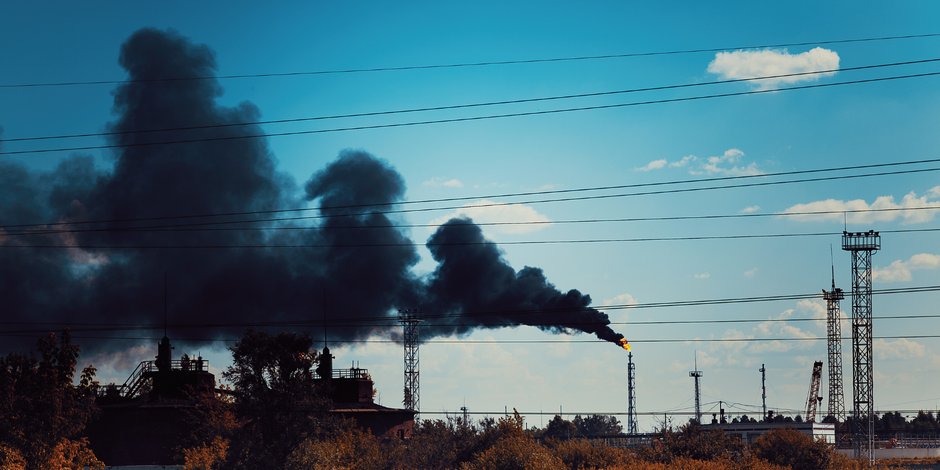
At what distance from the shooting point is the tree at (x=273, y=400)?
50.7 meters

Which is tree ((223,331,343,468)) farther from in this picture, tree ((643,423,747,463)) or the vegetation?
tree ((643,423,747,463))

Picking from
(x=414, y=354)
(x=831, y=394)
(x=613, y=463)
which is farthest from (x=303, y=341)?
(x=831, y=394)

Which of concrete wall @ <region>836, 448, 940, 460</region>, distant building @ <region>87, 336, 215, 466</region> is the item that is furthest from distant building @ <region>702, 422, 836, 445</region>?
distant building @ <region>87, 336, 215, 466</region>

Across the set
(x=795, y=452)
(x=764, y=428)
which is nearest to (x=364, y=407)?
(x=795, y=452)

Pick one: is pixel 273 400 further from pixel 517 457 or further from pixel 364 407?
pixel 364 407

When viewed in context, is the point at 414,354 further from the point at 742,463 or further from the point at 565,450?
the point at 742,463

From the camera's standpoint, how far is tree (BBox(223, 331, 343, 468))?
1996 inches

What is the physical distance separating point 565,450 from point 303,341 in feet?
79.7

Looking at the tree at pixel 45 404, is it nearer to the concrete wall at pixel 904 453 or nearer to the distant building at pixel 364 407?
the distant building at pixel 364 407

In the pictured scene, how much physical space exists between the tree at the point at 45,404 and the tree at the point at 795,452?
43.9m

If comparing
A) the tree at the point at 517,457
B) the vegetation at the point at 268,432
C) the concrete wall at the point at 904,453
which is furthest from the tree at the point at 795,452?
the concrete wall at the point at 904,453

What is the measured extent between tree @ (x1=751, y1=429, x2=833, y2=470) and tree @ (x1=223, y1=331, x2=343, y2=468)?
107 feet

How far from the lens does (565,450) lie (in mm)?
68812

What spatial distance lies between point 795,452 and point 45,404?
4791 cm
